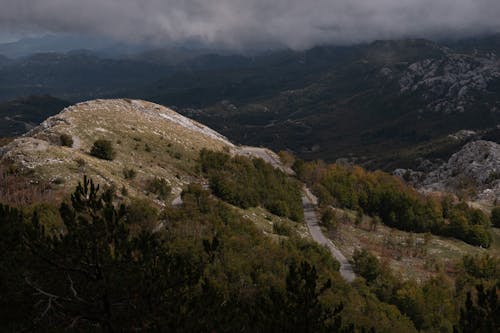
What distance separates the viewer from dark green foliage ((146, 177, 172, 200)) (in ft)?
210

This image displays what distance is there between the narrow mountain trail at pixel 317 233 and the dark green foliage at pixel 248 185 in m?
4.46

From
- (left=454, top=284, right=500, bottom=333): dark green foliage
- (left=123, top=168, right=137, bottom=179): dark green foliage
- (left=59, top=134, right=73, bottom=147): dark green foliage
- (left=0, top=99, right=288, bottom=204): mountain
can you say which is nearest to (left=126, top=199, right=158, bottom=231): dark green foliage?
A: (left=0, top=99, right=288, bottom=204): mountain

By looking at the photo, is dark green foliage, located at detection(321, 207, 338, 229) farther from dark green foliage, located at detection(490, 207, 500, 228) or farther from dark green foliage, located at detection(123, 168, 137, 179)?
dark green foliage, located at detection(490, 207, 500, 228)

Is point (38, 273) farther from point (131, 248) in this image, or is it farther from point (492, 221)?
point (492, 221)

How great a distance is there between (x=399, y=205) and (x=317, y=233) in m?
43.4

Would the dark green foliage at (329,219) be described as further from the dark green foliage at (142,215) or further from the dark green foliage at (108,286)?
the dark green foliage at (108,286)

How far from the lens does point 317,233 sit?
302 ft

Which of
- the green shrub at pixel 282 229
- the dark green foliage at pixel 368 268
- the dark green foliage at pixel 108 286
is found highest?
the dark green foliage at pixel 108 286

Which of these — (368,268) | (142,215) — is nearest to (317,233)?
(368,268)

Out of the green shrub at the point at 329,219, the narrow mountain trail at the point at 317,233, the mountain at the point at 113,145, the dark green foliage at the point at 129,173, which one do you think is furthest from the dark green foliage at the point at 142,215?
the green shrub at the point at 329,219

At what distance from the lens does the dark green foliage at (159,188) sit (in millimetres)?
Answer: 64125

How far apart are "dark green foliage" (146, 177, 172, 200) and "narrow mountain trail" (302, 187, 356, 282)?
112ft

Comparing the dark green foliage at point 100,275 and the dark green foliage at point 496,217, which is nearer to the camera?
the dark green foliage at point 100,275

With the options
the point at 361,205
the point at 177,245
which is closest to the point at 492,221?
the point at 361,205
